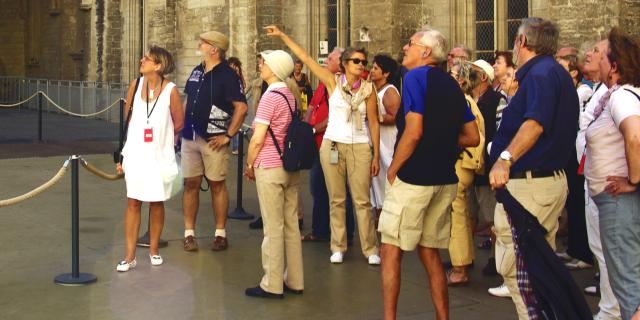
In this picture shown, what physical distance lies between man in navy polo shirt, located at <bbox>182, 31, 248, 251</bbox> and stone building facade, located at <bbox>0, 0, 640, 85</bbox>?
6.96 meters

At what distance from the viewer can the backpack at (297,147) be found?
7562mm

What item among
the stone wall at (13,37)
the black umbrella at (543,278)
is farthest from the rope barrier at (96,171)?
the stone wall at (13,37)

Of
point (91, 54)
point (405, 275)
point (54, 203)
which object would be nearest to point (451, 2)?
point (54, 203)

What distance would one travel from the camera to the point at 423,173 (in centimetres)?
641

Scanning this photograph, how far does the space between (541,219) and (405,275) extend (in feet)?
8.97

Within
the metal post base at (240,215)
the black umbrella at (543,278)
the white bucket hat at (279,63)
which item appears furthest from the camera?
the metal post base at (240,215)

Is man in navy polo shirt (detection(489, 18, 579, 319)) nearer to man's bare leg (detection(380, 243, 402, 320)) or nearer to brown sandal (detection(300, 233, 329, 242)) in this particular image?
man's bare leg (detection(380, 243, 402, 320))

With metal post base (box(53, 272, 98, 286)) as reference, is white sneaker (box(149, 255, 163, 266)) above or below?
above

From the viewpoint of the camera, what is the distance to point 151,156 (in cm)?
847

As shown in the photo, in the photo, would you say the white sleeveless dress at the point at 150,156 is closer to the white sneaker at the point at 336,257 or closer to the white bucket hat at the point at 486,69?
the white sneaker at the point at 336,257

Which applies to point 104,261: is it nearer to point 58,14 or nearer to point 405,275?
point 405,275

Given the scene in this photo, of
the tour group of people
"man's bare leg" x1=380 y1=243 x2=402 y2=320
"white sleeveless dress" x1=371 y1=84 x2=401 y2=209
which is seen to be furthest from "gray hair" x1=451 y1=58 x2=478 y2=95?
"man's bare leg" x1=380 y1=243 x2=402 y2=320

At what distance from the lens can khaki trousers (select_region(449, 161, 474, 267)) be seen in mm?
8172

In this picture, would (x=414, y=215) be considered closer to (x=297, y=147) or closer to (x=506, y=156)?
(x=506, y=156)
